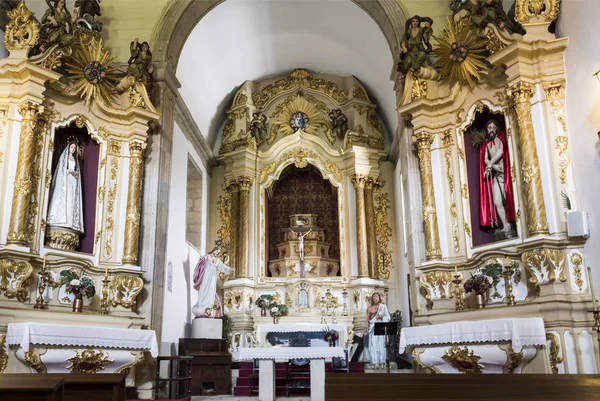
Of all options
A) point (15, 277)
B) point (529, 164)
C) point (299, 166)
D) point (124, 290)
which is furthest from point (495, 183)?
point (299, 166)

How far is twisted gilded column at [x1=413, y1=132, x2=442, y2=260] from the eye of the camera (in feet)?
29.3

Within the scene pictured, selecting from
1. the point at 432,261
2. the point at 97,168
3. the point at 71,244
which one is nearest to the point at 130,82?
the point at 97,168

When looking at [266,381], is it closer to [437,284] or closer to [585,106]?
[437,284]

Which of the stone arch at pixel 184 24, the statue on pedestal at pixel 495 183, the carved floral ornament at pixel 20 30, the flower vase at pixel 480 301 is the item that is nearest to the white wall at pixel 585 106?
the statue on pedestal at pixel 495 183

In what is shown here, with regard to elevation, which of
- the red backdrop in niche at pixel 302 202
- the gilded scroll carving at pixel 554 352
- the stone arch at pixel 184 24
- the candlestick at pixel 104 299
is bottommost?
A: the gilded scroll carving at pixel 554 352

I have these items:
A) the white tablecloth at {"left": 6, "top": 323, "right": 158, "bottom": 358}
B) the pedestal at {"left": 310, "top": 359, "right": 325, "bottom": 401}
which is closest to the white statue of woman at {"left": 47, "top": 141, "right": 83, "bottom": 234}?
the white tablecloth at {"left": 6, "top": 323, "right": 158, "bottom": 358}

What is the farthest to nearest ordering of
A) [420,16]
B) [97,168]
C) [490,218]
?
[420,16]
[97,168]
[490,218]

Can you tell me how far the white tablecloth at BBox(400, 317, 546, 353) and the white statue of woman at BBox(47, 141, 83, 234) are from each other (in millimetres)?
5259

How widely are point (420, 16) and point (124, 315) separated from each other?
6.84 m

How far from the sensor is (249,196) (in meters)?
15.0

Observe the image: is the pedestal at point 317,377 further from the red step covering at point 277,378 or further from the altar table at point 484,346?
the altar table at point 484,346

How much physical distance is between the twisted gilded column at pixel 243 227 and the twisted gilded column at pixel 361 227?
2679mm

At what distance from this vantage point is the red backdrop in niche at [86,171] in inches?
357

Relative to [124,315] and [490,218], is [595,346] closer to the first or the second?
[490,218]
